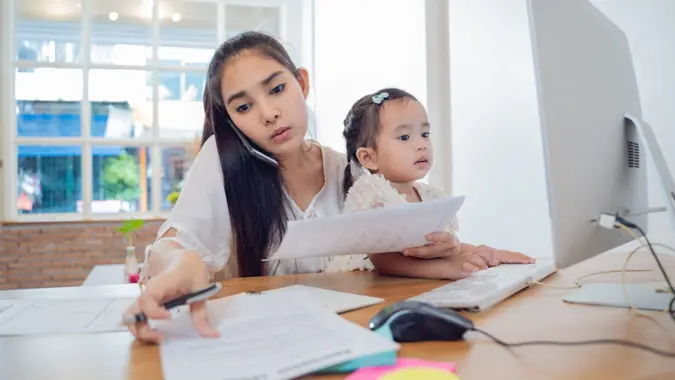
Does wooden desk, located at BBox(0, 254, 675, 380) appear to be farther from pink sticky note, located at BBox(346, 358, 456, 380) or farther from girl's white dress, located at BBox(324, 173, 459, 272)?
girl's white dress, located at BBox(324, 173, 459, 272)

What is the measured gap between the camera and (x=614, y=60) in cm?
82

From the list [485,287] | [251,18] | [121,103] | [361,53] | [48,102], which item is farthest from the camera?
[251,18]

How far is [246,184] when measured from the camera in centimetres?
124

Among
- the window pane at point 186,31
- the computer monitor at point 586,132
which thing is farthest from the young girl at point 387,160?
the window pane at point 186,31

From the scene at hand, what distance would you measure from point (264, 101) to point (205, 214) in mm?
277

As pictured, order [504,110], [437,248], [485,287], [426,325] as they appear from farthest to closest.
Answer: [504,110] < [437,248] < [485,287] < [426,325]

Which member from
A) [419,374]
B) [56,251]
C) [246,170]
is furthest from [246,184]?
[56,251]

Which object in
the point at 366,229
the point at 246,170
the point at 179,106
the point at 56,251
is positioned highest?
the point at 179,106

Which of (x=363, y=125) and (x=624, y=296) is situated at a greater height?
(x=363, y=125)

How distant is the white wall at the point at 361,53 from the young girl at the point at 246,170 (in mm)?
1172

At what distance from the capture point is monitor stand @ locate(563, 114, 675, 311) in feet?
2.31

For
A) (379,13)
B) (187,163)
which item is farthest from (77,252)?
(379,13)

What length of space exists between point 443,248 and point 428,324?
1.39ft

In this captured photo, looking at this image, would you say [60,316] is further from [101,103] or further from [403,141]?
[101,103]
